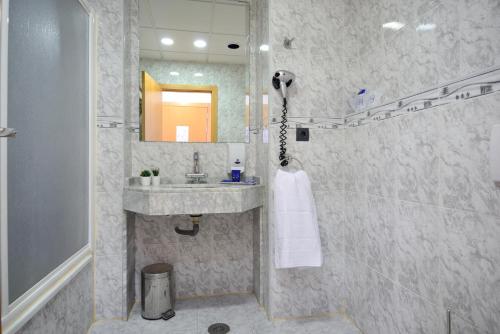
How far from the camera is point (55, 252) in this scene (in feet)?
4.34

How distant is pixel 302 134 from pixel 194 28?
1.18 metres

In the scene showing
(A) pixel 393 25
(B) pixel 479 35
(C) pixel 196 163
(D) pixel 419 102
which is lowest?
(C) pixel 196 163

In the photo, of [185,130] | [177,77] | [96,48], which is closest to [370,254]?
[185,130]

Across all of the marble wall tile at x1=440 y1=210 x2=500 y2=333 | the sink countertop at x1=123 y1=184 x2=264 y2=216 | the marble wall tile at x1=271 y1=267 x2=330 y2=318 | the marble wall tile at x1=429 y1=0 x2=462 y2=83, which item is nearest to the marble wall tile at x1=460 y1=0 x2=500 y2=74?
the marble wall tile at x1=429 y1=0 x2=462 y2=83

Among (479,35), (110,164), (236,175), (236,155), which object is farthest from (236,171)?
(479,35)

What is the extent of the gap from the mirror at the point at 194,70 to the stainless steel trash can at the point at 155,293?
3.14ft

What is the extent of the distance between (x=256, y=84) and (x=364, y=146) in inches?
38.6

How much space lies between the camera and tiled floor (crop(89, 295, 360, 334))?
1706 mm

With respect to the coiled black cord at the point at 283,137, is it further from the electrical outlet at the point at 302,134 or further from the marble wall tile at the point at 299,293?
the marble wall tile at the point at 299,293

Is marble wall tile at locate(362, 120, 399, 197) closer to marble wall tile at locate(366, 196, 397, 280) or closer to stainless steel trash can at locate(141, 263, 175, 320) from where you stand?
marble wall tile at locate(366, 196, 397, 280)

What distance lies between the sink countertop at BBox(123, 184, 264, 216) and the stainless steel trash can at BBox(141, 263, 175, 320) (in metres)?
0.50

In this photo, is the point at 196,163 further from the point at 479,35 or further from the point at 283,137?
the point at 479,35

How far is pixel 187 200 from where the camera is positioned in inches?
63.6

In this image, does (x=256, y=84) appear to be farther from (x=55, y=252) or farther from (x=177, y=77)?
(x=55, y=252)
